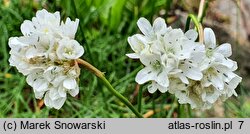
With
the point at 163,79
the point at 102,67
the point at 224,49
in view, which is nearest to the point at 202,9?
the point at 224,49

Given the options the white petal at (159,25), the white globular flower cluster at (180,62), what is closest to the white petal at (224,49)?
the white globular flower cluster at (180,62)

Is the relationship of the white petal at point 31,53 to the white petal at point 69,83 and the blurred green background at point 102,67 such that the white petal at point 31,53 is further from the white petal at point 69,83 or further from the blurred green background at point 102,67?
the blurred green background at point 102,67

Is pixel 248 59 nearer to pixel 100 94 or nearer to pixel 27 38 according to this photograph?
pixel 100 94

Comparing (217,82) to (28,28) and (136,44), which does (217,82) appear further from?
(28,28)

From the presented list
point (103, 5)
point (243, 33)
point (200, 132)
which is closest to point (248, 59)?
point (243, 33)

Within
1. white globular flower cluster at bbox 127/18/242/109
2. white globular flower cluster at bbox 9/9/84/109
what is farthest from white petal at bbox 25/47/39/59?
white globular flower cluster at bbox 127/18/242/109

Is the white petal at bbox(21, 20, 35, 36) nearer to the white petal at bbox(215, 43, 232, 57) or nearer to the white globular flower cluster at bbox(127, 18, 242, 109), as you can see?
the white globular flower cluster at bbox(127, 18, 242, 109)
